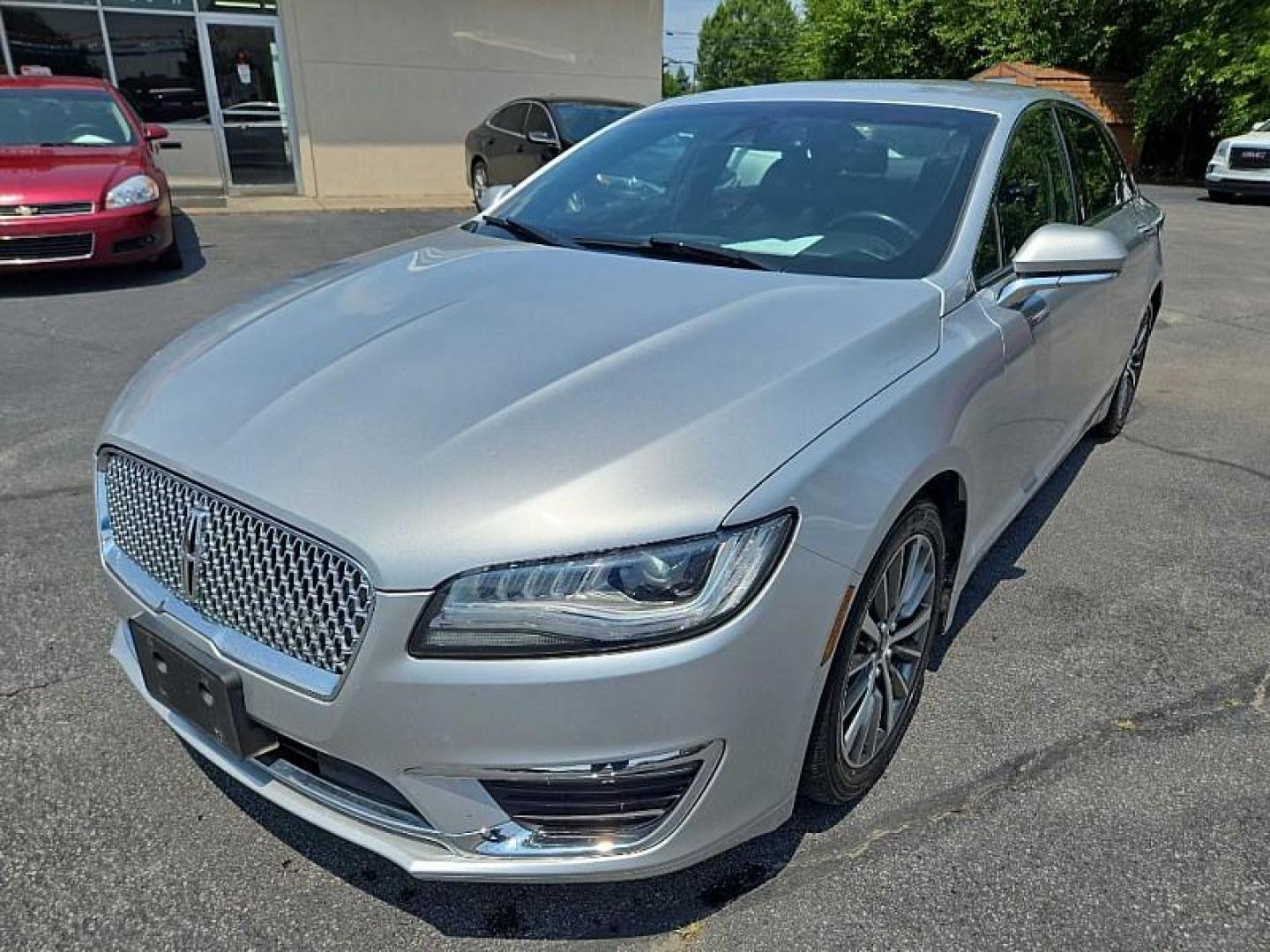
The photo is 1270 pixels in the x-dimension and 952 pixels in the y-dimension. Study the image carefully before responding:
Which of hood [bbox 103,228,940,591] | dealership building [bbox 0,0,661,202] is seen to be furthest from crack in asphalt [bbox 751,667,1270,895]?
dealership building [bbox 0,0,661,202]

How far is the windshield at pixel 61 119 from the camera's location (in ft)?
26.1

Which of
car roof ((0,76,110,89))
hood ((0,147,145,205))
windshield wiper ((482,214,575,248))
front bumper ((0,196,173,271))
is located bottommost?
front bumper ((0,196,173,271))

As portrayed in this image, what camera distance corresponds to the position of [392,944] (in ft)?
6.20

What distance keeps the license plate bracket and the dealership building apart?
1309 cm

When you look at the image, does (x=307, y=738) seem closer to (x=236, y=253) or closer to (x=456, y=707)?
(x=456, y=707)

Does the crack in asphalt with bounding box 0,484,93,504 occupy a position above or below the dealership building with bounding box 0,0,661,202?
below

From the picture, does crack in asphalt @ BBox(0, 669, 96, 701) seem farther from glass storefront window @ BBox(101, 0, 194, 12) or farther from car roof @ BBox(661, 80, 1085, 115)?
glass storefront window @ BBox(101, 0, 194, 12)

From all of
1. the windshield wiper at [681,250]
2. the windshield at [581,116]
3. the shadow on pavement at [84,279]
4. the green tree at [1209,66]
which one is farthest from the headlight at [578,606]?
the green tree at [1209,66]

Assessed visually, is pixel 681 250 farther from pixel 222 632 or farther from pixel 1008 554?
pixel 1008 554

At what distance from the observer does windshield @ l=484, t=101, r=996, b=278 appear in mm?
2652

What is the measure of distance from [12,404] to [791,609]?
4867mm

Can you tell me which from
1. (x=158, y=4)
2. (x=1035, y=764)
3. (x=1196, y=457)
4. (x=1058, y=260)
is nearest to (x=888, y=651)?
(x=1035, y=764)

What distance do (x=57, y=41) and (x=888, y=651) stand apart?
14.6m

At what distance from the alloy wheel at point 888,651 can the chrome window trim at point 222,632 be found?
1056 mm
